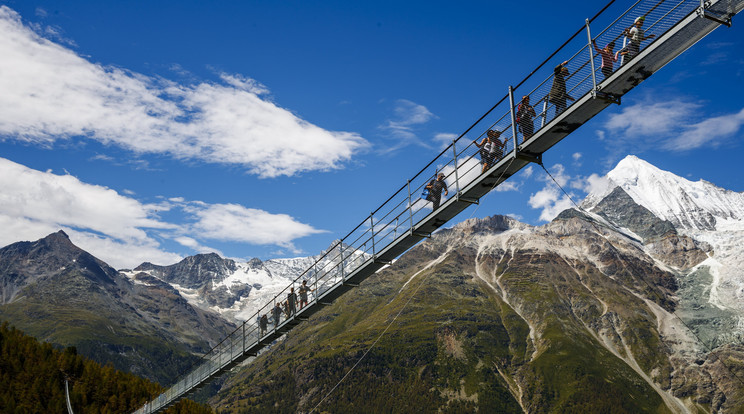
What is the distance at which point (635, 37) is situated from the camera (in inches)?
914

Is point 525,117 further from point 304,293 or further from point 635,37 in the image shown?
point 304,293

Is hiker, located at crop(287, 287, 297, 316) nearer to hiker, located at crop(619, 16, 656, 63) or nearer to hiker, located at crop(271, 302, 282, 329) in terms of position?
hiker, located at crop(271, 302, 282, 329)

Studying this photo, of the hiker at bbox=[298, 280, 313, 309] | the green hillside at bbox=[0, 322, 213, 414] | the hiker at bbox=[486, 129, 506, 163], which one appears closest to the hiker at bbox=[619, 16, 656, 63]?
the hiker at bbox=[486, 129, 506, 163]

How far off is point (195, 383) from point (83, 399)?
172 feet

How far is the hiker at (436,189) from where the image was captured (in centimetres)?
3147

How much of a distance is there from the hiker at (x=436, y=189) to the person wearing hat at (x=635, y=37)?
1081 centimetres

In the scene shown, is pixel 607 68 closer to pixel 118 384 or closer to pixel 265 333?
pixel 265 333

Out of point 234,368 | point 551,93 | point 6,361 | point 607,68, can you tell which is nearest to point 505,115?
point 551,93

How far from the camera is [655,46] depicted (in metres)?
22.0

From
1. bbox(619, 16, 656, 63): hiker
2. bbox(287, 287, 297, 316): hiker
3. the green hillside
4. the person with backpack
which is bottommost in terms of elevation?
the green hillside

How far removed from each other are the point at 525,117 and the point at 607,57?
4.12m

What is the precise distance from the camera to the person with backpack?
26.6 meters

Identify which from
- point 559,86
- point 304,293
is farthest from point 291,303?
point 559,86

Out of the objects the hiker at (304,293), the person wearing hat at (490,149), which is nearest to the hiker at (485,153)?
the person wearing hat at (490,149)
